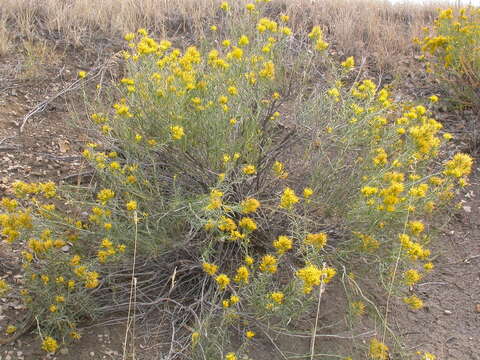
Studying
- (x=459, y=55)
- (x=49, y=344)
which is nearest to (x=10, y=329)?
(x=49, y=344)

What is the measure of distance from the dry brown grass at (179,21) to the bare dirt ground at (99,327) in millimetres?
509

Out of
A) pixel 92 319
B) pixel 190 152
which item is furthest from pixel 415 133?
pixel 92 319

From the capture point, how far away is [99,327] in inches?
114

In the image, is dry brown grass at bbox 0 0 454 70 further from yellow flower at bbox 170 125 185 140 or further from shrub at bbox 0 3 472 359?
yellow flower at bbox 170 125 185 140

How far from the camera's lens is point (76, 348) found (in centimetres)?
275

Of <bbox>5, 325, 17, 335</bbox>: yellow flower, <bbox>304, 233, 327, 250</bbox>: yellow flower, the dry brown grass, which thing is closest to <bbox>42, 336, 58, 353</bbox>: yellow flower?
<bbox>5, 325, 17, 335</bbox>: yellow flower

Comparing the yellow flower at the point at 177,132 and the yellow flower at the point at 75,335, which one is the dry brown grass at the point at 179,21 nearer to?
the yellow flower at the point at 177,132

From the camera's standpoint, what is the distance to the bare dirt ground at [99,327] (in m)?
2.84

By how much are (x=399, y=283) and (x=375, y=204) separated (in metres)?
0.54

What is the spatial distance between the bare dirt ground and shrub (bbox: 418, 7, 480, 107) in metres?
0.27

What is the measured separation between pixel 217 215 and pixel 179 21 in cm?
431

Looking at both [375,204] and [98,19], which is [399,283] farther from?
[98,19]

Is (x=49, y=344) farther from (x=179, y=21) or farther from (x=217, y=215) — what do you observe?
(x=179, y=21)

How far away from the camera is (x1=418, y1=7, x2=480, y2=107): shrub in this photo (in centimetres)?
464
